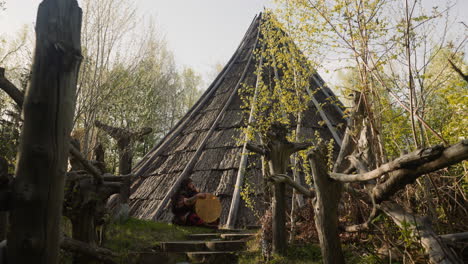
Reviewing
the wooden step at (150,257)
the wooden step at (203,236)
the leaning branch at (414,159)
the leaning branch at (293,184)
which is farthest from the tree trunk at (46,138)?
the wooden step at (203,236)

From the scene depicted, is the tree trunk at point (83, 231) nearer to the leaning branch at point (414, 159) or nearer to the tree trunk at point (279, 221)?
the tree trunk at point (279, 221)

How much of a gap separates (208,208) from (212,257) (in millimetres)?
3343

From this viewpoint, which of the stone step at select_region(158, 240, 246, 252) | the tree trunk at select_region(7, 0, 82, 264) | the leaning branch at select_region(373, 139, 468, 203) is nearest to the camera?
the tree trunk at select_region(7, 0, 82, 264)

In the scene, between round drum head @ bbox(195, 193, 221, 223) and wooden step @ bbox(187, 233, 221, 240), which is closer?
wooden step @ bbox(187, 233, 221, 240)

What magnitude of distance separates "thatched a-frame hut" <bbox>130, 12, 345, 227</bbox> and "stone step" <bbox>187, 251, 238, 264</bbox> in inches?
112

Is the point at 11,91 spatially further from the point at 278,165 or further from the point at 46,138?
the point at 278,165

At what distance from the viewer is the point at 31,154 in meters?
2.18

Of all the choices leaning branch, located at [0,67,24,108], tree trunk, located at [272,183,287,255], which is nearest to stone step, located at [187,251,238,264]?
tree trunk, located at [272,183,287,255]

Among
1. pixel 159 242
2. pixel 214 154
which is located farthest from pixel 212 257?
pixel 214 154

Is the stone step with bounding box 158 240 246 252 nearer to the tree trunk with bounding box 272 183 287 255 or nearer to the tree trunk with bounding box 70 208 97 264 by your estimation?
the tree trunk with bounding box 272 183 287 255

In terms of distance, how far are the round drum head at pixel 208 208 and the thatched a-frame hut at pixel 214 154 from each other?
368 mm

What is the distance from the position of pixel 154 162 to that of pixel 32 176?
11.2m

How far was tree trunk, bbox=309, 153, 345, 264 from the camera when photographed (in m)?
3.50

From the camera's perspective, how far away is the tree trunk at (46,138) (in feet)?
6.95
